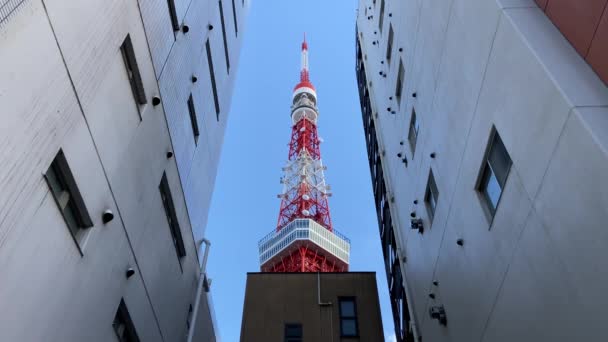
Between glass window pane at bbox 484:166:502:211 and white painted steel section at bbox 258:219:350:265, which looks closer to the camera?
glass window pane at bbox 484:166:502:211

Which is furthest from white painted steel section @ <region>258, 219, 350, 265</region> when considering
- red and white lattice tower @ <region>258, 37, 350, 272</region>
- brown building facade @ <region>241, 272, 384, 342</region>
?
brown building facade @ <region>241, 272, 384, 342</region>

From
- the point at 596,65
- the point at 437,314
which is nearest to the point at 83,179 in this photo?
the point at 596,65

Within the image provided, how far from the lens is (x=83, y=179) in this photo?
7.95 m

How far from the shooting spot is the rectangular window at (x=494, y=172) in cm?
850

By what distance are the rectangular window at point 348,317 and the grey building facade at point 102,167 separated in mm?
5262

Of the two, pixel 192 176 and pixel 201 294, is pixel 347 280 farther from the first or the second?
pixel 192 176

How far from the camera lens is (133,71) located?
9.91 m

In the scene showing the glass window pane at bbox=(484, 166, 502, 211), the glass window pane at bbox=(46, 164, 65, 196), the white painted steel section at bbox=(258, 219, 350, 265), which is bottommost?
the glass window pane at bbox=(46, 164, 65, 196)

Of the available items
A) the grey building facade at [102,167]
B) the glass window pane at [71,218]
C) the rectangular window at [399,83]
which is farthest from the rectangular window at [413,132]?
the glass window pane at [71,218]

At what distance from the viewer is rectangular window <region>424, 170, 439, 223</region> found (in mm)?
12555

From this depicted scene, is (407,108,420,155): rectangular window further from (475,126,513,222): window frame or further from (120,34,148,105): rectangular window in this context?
(120,34,148,105): rectangular window

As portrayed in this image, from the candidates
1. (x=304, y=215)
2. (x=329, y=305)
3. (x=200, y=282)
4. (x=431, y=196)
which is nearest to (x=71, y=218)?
(x=200, y=282)

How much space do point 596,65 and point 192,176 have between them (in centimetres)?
964

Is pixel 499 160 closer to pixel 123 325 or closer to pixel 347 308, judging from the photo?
pixel 123 325
